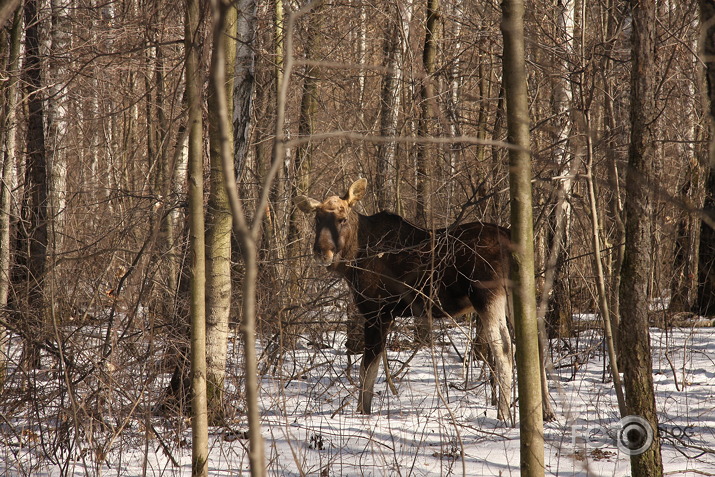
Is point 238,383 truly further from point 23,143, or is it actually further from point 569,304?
point 23,143

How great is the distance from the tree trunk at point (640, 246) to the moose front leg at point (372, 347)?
3.36 meters

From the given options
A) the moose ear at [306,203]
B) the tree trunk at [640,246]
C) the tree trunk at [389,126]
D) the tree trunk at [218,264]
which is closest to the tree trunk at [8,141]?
the tree trunk at [218,264]

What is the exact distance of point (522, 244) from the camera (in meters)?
2.86

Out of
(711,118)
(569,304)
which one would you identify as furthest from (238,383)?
(569,304)

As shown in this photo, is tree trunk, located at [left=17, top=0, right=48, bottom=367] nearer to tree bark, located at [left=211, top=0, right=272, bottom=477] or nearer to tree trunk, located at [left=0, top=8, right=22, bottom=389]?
tree trunk, located at [left=0, top=8, right=22, bottom=389]

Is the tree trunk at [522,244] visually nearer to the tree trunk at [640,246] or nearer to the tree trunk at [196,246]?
the tree trunk at [640,246]

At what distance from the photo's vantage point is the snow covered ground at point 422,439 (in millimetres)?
4688

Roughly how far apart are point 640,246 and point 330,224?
3951 mm

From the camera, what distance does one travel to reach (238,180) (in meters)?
5.78

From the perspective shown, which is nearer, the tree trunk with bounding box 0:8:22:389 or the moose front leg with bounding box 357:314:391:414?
the tree trunk with bounding box 0:8:22:389

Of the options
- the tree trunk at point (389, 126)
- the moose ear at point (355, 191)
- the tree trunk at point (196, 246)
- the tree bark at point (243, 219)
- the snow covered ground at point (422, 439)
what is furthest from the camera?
the tree trunk at point (389, 126)

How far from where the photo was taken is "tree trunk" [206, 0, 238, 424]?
479 centimetres

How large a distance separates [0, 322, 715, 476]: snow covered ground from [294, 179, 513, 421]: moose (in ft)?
2.18

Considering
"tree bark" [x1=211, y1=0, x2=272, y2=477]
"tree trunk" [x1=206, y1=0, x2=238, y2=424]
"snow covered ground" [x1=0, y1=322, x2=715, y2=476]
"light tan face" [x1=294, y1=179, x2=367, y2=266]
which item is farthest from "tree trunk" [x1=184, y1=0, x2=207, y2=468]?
"light tan face" [x1=294, y1=179, x2=367, y2=266]
